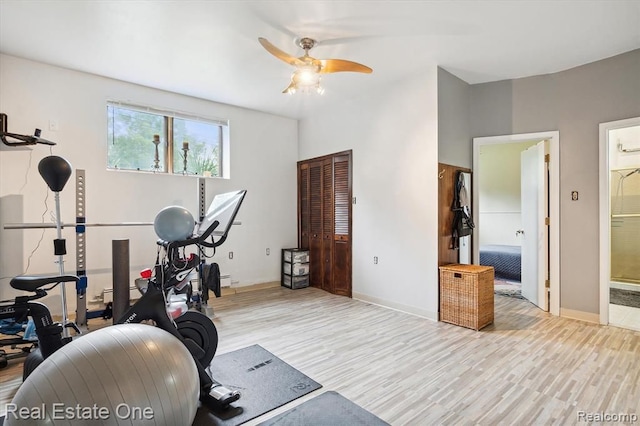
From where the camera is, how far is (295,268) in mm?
5184

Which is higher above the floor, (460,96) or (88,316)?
(460,96)

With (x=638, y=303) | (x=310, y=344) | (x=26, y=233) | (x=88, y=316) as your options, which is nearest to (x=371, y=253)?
(x=310, y=344)

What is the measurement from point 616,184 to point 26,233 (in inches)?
328

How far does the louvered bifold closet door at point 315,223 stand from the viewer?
5223 mm

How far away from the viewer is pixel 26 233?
11.3ft

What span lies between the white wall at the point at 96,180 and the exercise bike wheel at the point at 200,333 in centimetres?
236

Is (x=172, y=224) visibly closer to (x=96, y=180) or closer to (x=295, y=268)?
(x=96, y=180)

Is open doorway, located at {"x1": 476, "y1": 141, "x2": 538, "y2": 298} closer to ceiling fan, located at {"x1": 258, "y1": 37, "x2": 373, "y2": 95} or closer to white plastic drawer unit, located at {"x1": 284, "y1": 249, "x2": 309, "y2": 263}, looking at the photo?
white plastic drawer unit, located at {"x1": 284, "y1": 249, "x2": 309, "y2": 263}

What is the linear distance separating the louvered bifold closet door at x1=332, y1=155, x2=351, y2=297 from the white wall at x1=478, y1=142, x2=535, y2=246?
374 centimetres

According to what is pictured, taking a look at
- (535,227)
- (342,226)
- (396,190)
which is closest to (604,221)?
(535,227)

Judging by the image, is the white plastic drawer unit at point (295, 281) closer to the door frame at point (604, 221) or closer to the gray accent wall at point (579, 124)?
the gray accent wall at point (579, 124)

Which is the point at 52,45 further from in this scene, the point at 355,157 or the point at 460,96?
the point at 460,96

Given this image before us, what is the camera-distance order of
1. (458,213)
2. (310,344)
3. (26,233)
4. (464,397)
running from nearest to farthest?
1. (464,397)
2. (310,344)
3. (26,233)
4. (458,213)

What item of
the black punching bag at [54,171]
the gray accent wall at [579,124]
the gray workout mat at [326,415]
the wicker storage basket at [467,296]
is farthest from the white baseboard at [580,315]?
the black punching bag at [54,171]
